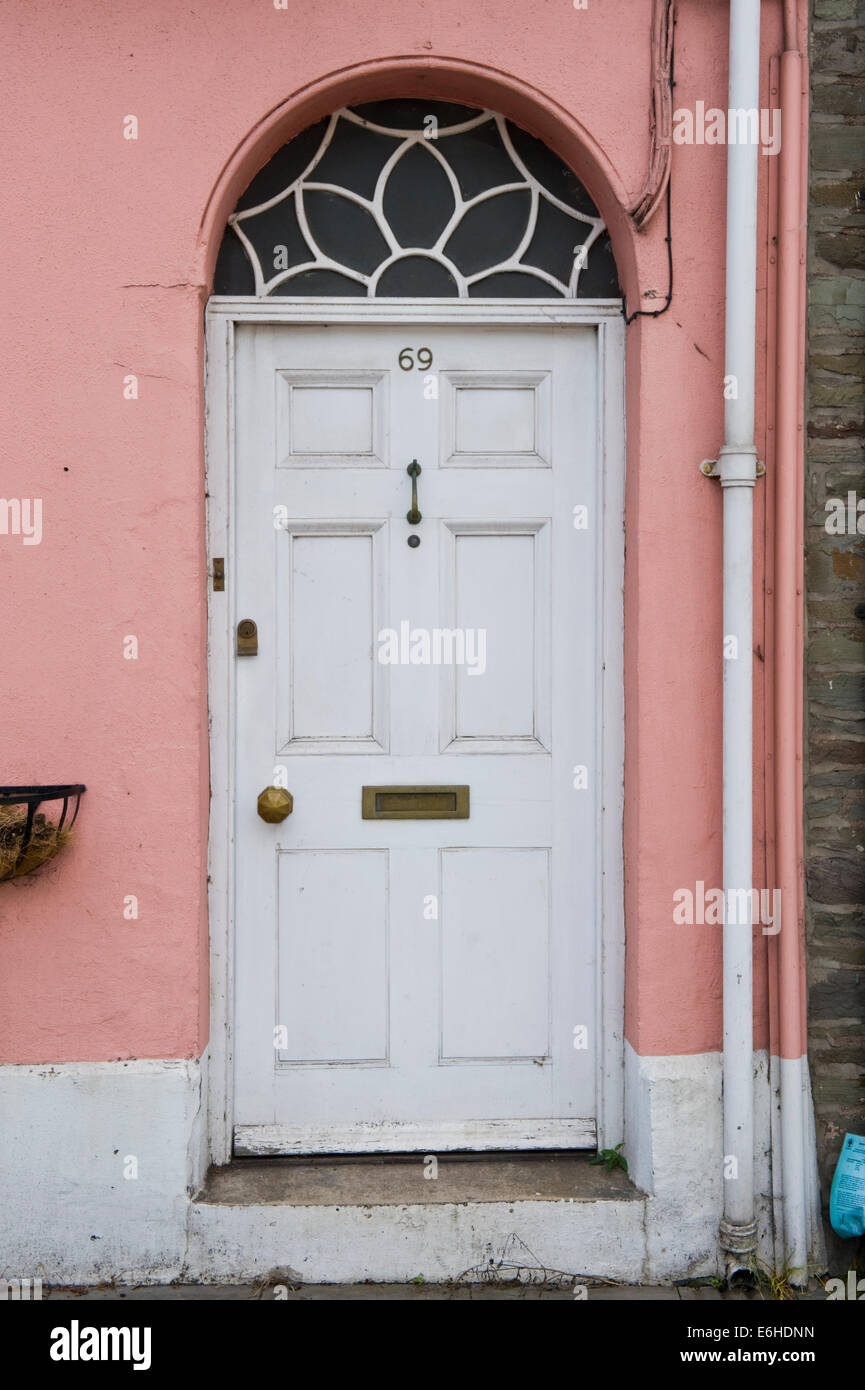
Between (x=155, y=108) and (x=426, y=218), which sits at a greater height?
(x=155, y=108)

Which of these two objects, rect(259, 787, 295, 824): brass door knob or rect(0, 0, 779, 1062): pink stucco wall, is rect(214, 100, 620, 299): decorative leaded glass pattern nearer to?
rect(0, 0, 779, 1062): pink stucco wall

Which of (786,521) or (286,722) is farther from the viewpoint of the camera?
(286,722)

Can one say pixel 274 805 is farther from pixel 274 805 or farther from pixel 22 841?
pixel 22 841

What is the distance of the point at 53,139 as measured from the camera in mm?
3088

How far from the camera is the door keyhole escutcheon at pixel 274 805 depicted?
3303 mm

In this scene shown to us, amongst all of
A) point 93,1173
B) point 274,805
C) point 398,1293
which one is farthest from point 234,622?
point 398,1293

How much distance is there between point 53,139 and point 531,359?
1.58 metres

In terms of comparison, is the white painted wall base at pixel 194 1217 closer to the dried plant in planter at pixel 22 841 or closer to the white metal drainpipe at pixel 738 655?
the white metal drainpipe at pixel 738 655

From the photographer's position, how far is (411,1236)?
10.3ft

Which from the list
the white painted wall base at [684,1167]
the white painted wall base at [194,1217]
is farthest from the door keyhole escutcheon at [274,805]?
the white painted wall base at [684,1167]

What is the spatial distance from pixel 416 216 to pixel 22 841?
2.30m

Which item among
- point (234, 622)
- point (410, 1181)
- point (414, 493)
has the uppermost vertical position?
point (414, 493)

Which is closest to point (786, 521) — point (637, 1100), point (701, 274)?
point (701, 274)
